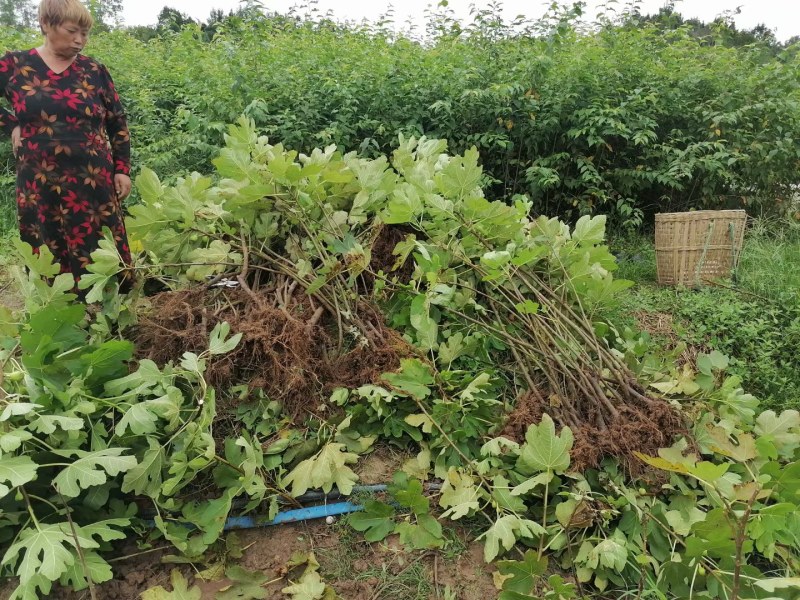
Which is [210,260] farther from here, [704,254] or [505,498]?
[704,254]

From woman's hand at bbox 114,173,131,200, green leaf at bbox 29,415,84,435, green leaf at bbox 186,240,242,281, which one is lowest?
green leaf at bbox 29,415,84,435

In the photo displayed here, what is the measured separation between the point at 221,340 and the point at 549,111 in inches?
163

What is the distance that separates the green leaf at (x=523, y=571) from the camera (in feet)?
4.17

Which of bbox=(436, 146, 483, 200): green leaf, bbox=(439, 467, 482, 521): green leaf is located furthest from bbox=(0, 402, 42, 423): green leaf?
Result: bbox=(436, 146, 483, 200): green leaf

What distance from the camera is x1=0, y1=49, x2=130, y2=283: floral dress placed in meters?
2.39

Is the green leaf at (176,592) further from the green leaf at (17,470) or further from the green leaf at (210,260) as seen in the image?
the green leaf at (210,260)

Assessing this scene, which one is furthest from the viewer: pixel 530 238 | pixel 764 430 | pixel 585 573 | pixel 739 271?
pixel 739 271

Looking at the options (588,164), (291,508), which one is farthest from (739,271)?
(291,508)

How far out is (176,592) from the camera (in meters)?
1.40

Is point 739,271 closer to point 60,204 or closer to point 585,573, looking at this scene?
point 585,573

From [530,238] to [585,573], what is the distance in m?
1.17

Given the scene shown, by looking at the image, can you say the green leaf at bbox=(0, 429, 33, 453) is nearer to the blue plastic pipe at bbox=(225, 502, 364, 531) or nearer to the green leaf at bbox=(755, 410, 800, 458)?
the blue plastic pipe at bbox=(225, 502, 364, 531)

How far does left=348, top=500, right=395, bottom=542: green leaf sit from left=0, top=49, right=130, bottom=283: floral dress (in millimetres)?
1507

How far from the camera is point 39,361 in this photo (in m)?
1.43
